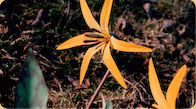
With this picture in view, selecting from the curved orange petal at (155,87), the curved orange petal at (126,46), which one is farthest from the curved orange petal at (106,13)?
the curved orange petal at (155,87)

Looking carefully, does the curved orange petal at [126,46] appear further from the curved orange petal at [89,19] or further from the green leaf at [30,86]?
the green leaf at [30,86]

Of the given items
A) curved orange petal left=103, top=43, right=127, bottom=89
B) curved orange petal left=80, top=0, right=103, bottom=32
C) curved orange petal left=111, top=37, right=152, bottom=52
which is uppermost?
curved orange petal left=80, top=0, right=103, bottom=32

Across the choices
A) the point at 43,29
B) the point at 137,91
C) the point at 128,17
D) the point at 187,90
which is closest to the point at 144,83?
the point at 137,91

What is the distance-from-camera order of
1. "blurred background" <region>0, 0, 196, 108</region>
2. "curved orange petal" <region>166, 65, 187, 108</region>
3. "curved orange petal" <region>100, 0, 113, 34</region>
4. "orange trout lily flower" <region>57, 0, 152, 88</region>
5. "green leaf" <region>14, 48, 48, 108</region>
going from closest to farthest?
"green leaf" <region>14, 48, 48, 108</region> < "curved orange petal" <region>166, 65, 187, 108</region> < "orange trout lily flower" <region>57, 0, 152, 88</region> < "curved orange petal" <region>100, 0, 113, 34</region> < "blurred background" <region>0, 0, 196, 108</region>

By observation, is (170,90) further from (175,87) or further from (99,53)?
(99,53)

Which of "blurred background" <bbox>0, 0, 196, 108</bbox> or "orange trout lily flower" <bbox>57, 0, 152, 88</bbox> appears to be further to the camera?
"blurred background" <bbox>0, 0, 196, 108</bbox>

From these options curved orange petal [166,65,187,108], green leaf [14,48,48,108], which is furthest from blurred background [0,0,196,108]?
green leaf [14,48,48,108]

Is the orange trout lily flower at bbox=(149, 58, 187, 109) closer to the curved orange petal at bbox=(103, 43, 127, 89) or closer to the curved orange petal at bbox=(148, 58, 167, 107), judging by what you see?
the curved orange petal at bbox=(148, 58, 167, 107)
